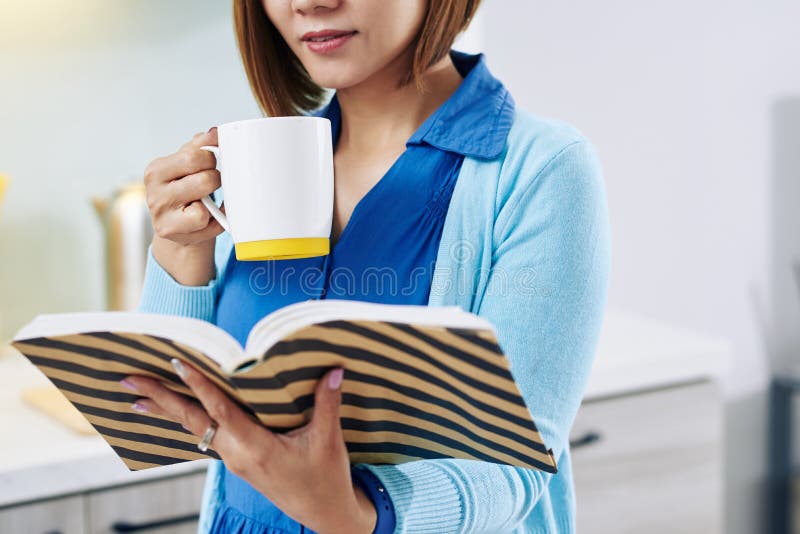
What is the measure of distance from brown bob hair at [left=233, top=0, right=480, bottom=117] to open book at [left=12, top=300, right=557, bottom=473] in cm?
33

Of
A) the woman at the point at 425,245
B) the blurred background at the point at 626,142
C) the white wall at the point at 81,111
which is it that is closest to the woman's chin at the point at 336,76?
the woman at the point at 425,245

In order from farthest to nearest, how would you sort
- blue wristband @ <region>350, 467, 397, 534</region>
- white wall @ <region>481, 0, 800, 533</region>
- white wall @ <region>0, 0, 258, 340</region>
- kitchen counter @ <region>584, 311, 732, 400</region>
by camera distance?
1. white wall @ <region>481, 0, 800, 533</region>
2. white wall @ <region>0, 0, 258, 340</region>
3. kitchen counter @ <region>584, 311, 732, 400</region>
4. blue wristband @ <region>350, 467, 397, 534</region>

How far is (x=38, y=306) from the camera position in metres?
1.65

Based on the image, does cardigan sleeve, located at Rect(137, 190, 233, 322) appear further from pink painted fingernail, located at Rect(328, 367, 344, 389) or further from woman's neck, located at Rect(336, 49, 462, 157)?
A: pink painted fingernail, located at Rect(328, 367, 344, 389)

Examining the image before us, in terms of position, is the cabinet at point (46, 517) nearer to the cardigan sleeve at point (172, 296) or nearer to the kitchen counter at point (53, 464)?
the kitchen counter at point (53, 464)

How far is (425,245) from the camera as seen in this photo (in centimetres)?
78

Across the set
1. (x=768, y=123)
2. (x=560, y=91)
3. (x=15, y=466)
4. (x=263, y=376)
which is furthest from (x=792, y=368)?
(x=263, y=376)

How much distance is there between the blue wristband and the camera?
2.20 feet

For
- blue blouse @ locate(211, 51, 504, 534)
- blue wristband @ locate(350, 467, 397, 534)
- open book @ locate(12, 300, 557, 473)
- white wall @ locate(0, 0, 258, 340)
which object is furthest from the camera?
white wall @ locate(0, 0, 258, 340)

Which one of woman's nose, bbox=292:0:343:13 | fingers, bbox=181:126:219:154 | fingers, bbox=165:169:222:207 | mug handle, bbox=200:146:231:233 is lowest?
mug handle, bbox=200:146:231:233

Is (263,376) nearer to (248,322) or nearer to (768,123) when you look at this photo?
(248,322)

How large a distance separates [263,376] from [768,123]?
6.26 ft

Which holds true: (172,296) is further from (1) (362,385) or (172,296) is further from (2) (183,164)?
(1) (362,385)

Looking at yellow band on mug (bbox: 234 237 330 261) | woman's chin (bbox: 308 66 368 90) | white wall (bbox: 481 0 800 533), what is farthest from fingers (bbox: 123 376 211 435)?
white wall (bbox: 481 0 800 533)
